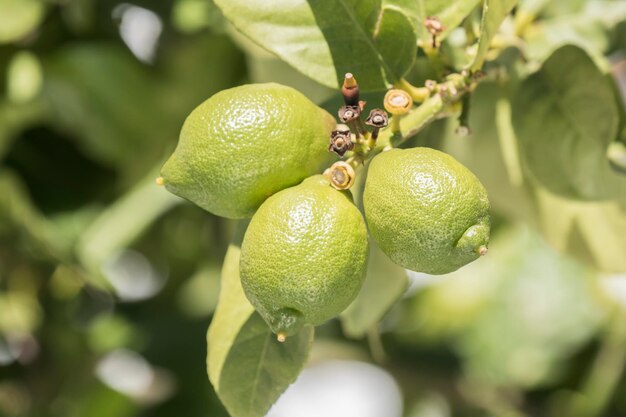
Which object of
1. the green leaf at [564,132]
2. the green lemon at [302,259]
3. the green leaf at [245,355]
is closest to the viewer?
the green lemon at [302,259]

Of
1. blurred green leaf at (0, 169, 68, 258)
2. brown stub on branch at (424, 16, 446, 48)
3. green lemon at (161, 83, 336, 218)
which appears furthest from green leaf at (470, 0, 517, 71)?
blurred green leaf at (0, 169, 68, 258)

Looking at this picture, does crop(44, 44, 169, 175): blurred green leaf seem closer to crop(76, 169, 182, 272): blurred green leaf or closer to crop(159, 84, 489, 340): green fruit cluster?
crop(76, 169, 182, 272): blurred green leaf

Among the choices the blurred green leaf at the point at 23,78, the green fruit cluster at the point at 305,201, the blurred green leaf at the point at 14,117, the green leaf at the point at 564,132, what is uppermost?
the green fruit cluster at the point at 305,201

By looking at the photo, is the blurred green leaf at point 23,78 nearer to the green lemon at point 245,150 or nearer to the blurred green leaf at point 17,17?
the blurred green leaf at point 17,17

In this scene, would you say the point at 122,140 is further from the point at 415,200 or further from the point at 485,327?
the point at 485,327

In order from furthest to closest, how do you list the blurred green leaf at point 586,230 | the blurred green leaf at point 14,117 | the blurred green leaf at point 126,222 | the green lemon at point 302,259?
the blurred green leaf at point 14,117
the blurred green leaf at point 126,222
the blurred green leaf at point 586,230
the green lemon at point 302,259

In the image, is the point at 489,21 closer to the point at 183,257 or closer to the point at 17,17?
the point at 17,17

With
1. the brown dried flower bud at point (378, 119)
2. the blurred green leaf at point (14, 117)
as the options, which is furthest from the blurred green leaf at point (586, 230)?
the blurred green leaf at point (14, 117)

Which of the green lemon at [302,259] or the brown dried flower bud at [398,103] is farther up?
the brown dried flower bud at [398,103]
